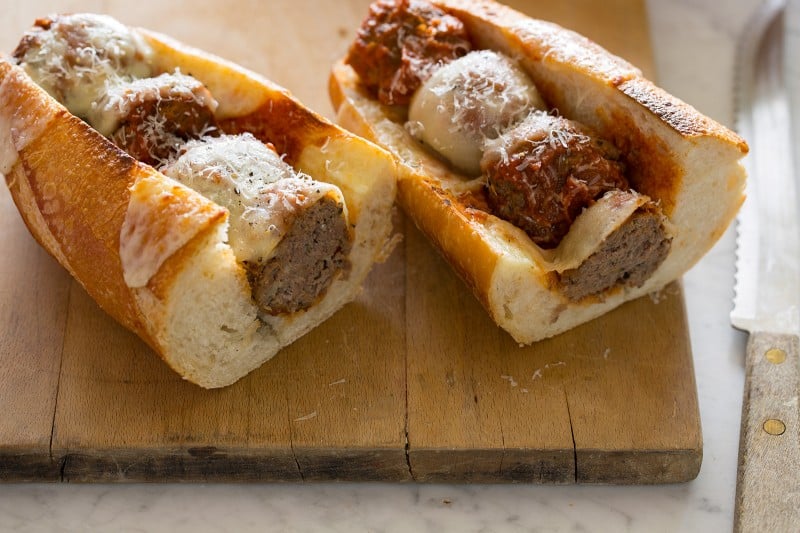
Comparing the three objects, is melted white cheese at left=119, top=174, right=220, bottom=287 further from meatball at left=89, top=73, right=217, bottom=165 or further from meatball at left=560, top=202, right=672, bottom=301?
meatball at left=560, top=202, right=672, bottom=301

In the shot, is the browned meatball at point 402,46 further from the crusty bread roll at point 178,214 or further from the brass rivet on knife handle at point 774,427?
the brass rivet on knife handle at point 774,427

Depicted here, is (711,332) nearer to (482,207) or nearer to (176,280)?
(482,207)

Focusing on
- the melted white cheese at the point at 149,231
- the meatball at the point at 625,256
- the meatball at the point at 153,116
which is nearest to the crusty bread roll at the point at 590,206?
the meatball at the point at 625,256

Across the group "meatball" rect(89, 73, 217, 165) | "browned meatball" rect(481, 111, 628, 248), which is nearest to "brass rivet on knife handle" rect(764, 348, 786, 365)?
"browned meatball" rect(481, 111, 628, 248)

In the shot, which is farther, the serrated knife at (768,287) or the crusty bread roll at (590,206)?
the crusty bread roll at (590,206)

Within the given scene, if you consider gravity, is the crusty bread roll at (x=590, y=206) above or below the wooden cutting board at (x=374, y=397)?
above

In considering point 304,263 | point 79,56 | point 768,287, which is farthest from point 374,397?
point 79,56
